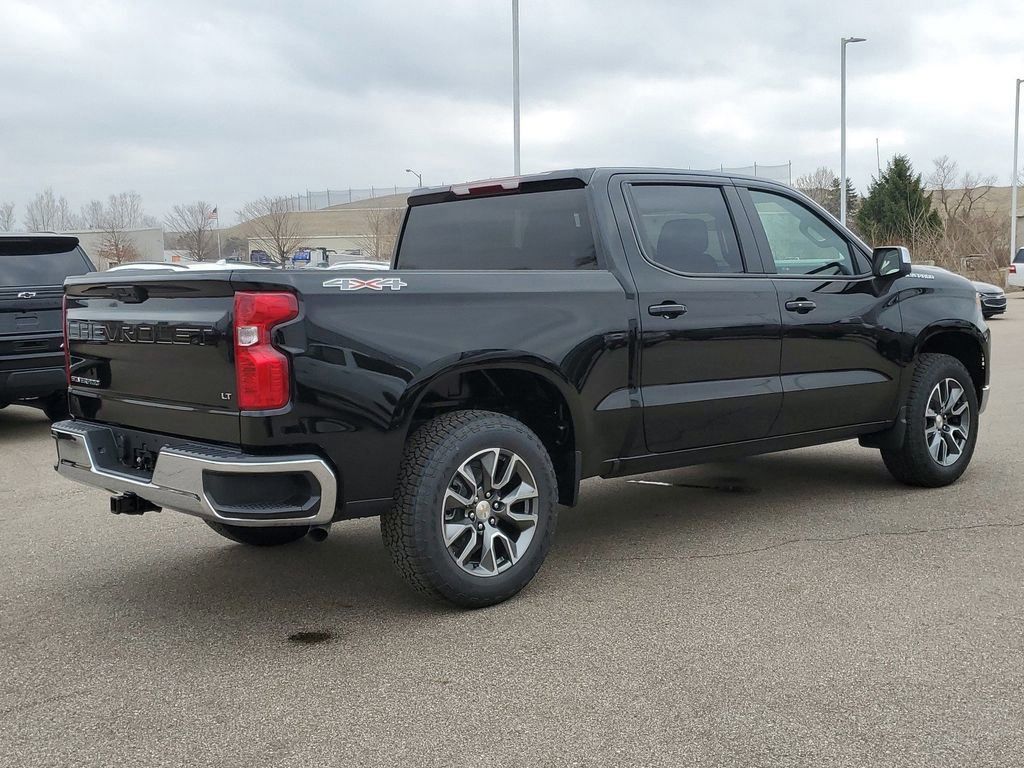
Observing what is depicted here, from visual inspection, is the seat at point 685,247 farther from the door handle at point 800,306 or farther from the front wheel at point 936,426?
the front wheel at point 936,426

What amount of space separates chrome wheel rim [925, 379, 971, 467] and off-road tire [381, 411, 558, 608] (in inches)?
122

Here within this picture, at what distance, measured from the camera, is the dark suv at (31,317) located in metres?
9.11

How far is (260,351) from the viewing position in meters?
3.97

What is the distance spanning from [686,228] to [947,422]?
244 centimetres

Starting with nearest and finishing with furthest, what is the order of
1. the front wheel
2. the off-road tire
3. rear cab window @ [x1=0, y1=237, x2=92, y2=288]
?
the off-road tire < the front wheel < rear cab window @ [x1=0, y1=237, x2=92, y2=288]

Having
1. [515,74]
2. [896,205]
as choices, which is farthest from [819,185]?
→ [515,74]

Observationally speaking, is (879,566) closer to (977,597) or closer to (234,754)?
(977,597)

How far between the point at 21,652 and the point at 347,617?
124 centimetres

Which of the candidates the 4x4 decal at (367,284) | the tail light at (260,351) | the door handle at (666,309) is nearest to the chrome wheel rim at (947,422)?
the door handle at (666,309)

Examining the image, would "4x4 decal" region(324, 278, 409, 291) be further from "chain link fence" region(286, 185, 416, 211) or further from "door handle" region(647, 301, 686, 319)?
"chain link fence" region(286, 185, 416, 211)

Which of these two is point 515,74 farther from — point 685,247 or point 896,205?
point 896,205

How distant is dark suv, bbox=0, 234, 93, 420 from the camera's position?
911 cm

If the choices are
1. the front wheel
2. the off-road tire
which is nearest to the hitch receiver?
the off-road tire

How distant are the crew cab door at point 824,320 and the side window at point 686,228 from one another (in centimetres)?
22
